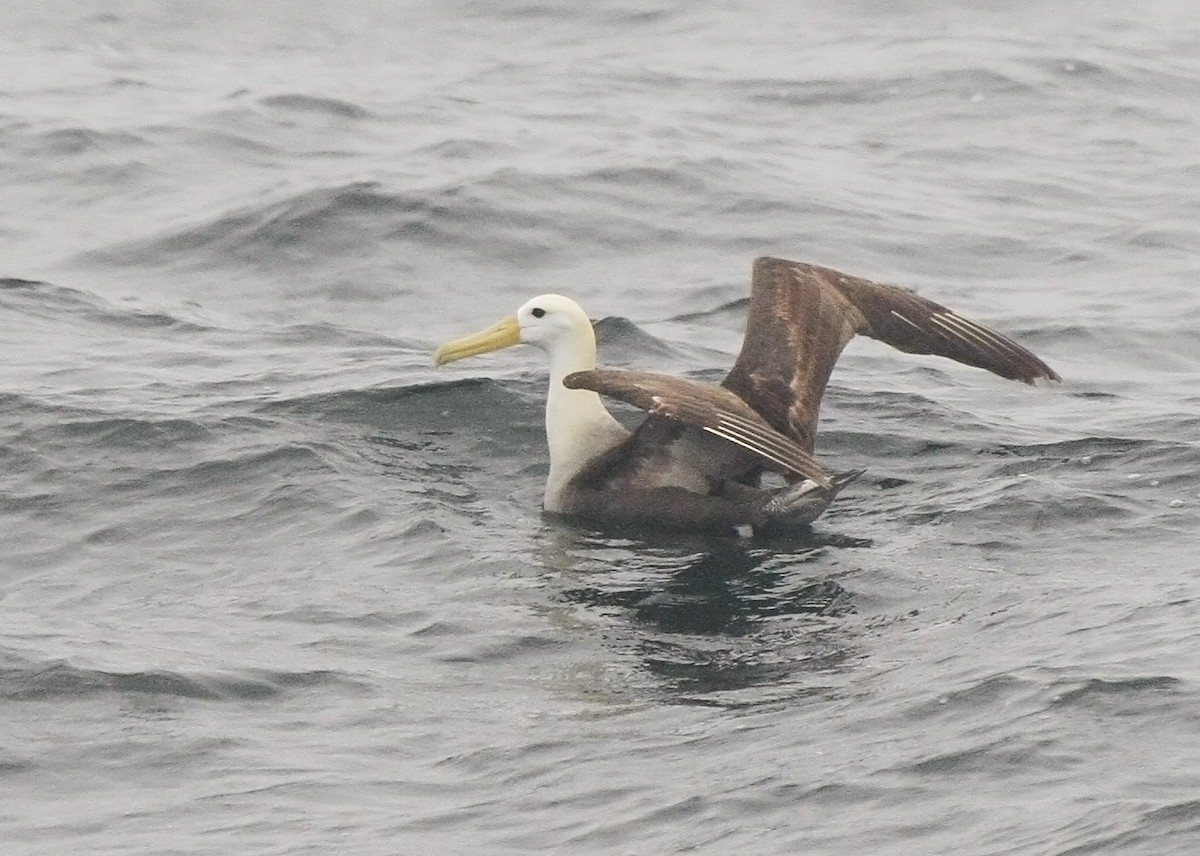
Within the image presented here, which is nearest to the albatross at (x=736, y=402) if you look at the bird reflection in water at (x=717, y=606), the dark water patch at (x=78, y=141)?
the bird reflection in water at (x=717, y=606)

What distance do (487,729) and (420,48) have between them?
1797 cm

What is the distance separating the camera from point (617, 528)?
11.6 meters

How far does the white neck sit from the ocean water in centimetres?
28

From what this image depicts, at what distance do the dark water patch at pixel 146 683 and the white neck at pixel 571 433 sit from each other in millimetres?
3057

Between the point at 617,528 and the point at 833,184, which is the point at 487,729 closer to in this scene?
the point at 617,528

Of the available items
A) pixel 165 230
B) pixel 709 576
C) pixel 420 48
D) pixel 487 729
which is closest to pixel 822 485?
pixel 709 576

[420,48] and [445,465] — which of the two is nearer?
[445,465]

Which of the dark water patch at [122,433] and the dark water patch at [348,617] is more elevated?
the dark water patch at [122,433]

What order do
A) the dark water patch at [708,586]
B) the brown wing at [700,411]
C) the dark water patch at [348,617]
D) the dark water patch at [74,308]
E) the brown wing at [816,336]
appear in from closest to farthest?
the dark water patch at [348,617], the dark water patch at [708,586], the brown wing at [700,411], the brown wing at [816,336], the dark water patch at [74,308]

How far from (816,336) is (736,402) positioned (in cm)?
107

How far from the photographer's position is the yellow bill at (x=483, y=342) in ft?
41.4

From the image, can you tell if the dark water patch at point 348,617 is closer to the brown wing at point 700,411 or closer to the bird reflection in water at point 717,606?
the bird reflection in water at point 717,606

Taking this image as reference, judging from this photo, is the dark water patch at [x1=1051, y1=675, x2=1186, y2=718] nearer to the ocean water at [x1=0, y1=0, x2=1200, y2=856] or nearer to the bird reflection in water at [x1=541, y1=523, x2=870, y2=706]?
the ocean water at [x1=0, y1=0, x2=1200, y2=856]

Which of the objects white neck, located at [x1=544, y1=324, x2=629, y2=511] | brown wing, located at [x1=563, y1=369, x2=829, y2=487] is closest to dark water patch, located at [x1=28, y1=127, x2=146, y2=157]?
white neck, located at [x1=544, y1=324, x2=629, y2=511]
